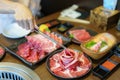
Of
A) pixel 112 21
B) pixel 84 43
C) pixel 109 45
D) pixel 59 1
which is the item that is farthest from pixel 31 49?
pixel 59 1

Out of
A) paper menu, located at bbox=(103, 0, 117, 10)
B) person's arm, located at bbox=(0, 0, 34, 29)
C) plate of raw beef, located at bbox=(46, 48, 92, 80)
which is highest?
person's arm, located at bbox=(0, 0, 34, 29)

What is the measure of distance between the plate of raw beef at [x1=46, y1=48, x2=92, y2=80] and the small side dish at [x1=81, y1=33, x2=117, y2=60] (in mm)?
37

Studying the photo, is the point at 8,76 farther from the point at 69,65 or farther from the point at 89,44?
the point at 89,44

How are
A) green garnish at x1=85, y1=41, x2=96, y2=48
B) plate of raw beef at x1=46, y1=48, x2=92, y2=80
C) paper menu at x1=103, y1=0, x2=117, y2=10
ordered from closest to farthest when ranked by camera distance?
plate of raw beef at x1=46, y1=48, x2=92, y2=80
green garnish at x1=85, y1=41, x2=96, y2=48
paper menu at x1=103, y1=0, x2=117, y2=10

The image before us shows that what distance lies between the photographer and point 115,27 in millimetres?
1205

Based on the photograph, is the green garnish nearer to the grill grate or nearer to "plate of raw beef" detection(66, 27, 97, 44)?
"plate of raw beef" detection(66, 27, 97, 44)

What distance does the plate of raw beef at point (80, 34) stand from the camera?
1063mm

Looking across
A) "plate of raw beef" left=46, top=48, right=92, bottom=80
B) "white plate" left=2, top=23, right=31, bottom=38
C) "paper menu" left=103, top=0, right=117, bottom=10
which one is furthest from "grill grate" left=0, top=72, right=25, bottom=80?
"paper menu" left=103, top=0, right=117, bottom=10

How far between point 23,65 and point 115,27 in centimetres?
59

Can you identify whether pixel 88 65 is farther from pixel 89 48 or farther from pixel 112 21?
pixel 112 21

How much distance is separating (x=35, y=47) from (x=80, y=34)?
254mm

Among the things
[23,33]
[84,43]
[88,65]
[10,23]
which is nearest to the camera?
[88,65]

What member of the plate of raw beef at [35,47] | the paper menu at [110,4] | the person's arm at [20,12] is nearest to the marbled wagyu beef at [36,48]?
the plate of raw beef at [35,47]

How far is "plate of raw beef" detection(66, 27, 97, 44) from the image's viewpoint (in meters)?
1.06
